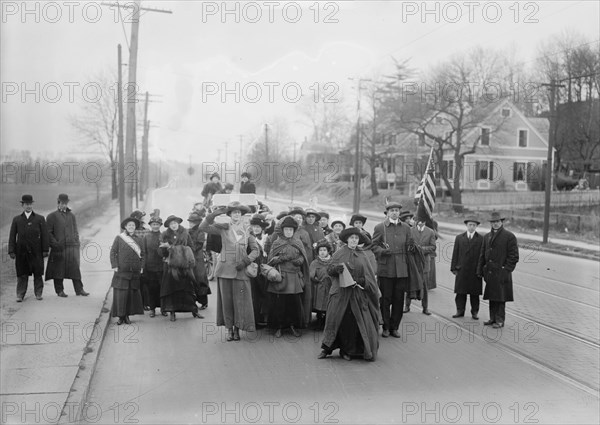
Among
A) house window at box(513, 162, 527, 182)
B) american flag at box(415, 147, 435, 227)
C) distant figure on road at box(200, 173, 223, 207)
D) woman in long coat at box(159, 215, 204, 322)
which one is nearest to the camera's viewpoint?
woman in long coat at box(159, 215, 204, 322)

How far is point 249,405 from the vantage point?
241 inches

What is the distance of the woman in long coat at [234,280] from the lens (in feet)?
28.5

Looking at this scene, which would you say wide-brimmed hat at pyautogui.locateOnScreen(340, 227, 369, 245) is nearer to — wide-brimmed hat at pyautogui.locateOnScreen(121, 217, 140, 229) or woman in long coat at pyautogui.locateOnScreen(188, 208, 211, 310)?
woman in long coat at pyautogui.locateOnScreen(188, 208, 211, 310)

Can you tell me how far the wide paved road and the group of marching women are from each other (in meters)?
0.29

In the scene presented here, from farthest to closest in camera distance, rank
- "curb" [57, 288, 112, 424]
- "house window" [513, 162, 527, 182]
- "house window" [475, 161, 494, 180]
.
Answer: "house window" [513, 162, 527, 182] → "house window" [475, 161, 494, 180] → "curb" [57, 288, 112, 424]

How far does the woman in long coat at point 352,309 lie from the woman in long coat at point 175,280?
3.03 m

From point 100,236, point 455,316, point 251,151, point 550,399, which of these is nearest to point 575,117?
point 251,151

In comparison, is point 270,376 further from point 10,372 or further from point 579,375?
point 579,375

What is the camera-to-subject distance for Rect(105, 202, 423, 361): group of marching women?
7.73 meters

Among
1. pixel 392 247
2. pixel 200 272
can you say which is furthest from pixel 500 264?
pixel 200 272

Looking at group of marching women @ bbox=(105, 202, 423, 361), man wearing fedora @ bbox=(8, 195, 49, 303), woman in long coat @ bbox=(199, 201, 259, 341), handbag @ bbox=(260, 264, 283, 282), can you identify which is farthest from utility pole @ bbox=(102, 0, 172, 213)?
handbag @ bbox=(260, 264, 283, 282)

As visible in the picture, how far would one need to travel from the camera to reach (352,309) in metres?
7.69

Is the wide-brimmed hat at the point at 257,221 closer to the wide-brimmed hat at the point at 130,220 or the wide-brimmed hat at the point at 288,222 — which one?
the wide-brimmed hat at the point at 288,222

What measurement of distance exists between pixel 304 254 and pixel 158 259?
259 centimetres
